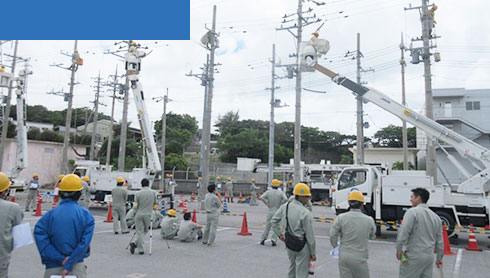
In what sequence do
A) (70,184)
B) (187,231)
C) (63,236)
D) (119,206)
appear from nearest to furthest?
(63,236), (70,184), (187,231), (119,206)

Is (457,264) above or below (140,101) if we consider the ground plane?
below

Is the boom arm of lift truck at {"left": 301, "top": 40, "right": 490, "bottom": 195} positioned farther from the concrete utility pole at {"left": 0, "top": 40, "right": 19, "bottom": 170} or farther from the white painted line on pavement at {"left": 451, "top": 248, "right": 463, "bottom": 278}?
the concrete utility pole at {"left": 0, "top": 40, "right": 19, "bottom": 170}

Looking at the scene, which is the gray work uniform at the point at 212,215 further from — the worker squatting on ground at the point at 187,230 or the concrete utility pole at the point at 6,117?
the concrete utility pole at the point at 6,117

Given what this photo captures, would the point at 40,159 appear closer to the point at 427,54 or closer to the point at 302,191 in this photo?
the point at 427,54

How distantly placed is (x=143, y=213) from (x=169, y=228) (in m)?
1.90

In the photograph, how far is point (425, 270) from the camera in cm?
459

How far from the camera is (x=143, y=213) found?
840 centimetres

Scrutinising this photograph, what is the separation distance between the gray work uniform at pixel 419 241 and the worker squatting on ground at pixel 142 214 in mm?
5826

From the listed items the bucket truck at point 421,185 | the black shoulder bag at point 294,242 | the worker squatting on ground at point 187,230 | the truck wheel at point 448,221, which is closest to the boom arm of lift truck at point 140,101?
the worker squatting on ground at point 187,230

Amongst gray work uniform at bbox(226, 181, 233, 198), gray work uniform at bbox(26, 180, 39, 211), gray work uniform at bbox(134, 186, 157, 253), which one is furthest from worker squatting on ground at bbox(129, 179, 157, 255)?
gray work uniform at bbox(226, 181, 233, 198)

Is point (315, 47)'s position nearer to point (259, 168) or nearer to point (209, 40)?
point (209, 40)

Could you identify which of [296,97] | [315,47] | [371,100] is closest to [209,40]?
[296,97]

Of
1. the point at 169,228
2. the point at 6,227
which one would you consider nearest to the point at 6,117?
the point at 169,228

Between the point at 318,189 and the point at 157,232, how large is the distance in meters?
15.2
